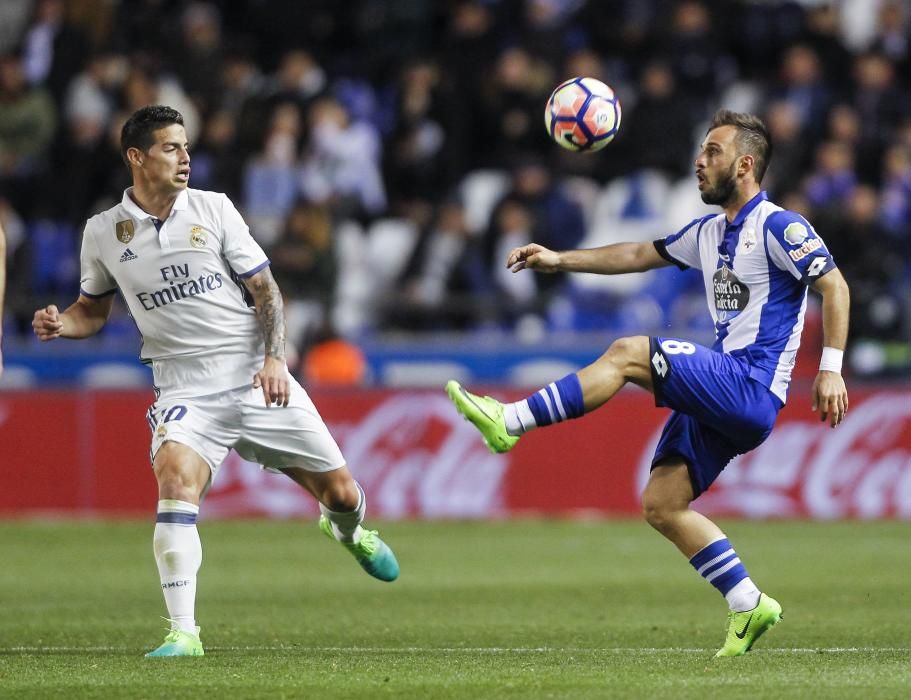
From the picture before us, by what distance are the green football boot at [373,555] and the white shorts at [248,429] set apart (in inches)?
33.8

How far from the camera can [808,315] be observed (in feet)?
59.1

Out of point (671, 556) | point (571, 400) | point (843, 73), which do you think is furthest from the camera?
point (843, 73)

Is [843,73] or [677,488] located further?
[843,73]

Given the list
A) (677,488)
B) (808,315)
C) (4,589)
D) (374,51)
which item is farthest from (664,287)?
(677,488)

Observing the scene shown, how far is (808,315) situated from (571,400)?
34.7ft

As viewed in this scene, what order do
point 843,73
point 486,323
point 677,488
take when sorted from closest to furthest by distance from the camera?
point 677,488
point 486,323
point 843,73

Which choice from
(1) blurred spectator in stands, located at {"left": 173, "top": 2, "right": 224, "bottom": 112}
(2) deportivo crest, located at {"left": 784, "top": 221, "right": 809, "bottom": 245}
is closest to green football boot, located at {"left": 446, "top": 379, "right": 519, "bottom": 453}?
(2) deportivo crest, located at {"left": 784, "top": 221, "right": 809, "bottom": 245}

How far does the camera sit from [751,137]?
28.0 ft

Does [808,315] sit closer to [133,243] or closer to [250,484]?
[250,484]

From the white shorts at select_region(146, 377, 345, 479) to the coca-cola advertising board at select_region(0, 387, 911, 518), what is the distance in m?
8.25

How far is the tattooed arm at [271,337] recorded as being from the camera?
857 cm

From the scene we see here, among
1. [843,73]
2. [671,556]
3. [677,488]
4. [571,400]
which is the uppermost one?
[843,73]

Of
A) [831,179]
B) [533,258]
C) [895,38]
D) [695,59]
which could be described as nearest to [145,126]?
[533,258]

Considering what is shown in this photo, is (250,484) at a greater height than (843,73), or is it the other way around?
(843,73)
